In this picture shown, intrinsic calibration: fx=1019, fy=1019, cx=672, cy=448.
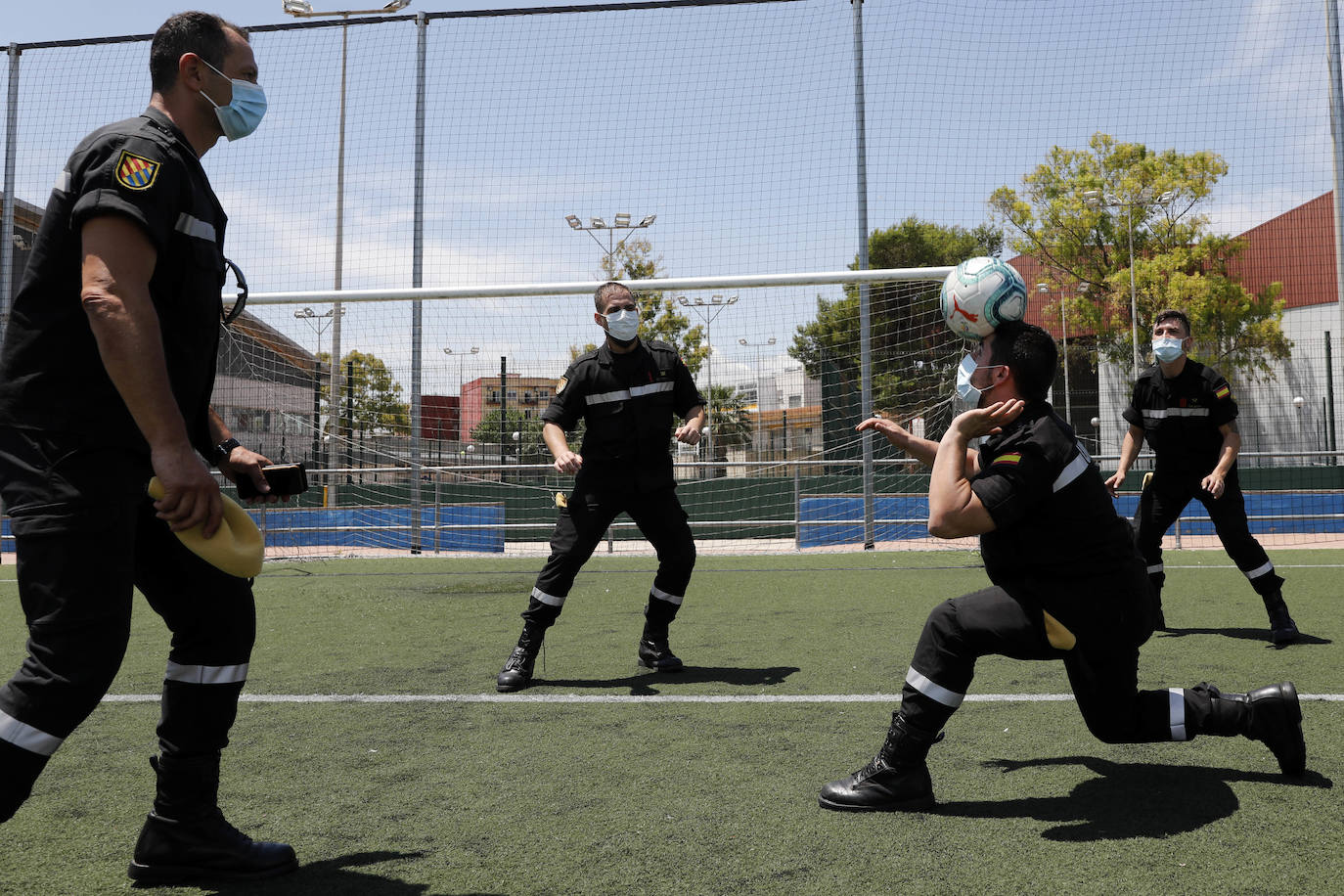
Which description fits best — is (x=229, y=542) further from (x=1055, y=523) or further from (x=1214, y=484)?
(x=1214, y=484)

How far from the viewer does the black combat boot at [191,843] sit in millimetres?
2404

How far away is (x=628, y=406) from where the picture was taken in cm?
Answer: 520

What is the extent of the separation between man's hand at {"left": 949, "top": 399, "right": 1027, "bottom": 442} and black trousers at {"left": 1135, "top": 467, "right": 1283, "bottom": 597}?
3665mm

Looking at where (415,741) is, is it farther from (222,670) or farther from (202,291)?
(202,291)

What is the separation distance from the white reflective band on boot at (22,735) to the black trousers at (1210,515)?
5.49 m

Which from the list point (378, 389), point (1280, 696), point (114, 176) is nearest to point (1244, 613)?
point (1280, 696)

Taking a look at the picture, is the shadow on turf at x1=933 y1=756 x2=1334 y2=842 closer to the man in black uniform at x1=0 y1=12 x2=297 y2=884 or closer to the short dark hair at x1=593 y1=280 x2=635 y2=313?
the man in black uniform at x1=0 y1=12 x2=297 y2=884

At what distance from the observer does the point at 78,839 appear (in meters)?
2.69

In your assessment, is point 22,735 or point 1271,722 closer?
point 22,735

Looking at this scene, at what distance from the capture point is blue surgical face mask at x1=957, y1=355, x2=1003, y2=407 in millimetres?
2988

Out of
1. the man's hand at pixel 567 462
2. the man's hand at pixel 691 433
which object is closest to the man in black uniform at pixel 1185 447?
the man's hand at pixel 691 433

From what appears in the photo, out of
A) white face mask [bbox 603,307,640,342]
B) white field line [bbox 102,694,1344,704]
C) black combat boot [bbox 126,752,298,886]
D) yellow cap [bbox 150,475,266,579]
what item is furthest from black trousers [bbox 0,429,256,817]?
white face mask [bbox 603,307,640,342]

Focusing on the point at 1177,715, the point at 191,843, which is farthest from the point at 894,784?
the point at 191,843

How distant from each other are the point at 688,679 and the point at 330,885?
2628 mm
